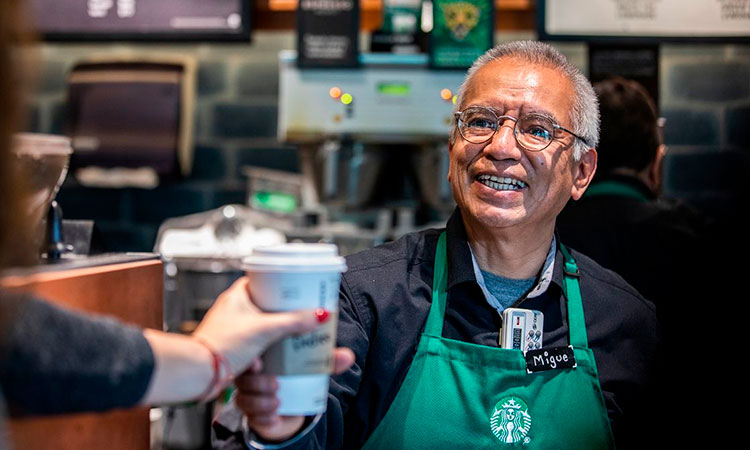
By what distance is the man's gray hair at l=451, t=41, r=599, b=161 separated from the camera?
6.02ft

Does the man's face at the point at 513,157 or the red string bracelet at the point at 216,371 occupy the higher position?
the man's face at the point at 513,157

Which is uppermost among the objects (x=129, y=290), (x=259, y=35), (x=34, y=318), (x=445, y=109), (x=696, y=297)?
(x=259, y=35)

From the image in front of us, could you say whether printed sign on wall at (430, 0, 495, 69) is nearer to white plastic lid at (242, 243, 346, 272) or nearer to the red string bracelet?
white plastic lid at (242, 243, 346, 272)

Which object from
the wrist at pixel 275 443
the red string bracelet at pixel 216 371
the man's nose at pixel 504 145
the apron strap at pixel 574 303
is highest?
the man's nose at pixel 504 145

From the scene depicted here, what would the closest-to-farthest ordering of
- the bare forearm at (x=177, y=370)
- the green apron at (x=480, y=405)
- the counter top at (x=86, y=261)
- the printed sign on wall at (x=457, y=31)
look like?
1. the bare forearm at (x=177, y=370)
2. the counter top at (x=86, y=261)
3. the green apron at (x=480, y=405)
4. the printed sign on wall at (x=457, y=31)

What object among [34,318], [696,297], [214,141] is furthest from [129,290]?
[214,141]

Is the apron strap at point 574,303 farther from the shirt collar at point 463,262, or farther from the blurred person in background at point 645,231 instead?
the blurred person in background at point 645,231

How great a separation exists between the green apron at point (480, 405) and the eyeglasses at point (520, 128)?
1.34 ft

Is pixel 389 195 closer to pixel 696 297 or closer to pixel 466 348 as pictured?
pixel 696 297

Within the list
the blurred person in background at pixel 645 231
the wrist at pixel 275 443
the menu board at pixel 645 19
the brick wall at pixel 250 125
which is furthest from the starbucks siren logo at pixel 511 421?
the brick wall at pixel 250 125

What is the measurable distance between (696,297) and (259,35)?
9.64 ft

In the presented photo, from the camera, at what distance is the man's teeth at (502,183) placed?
5.82ft

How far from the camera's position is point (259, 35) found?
4.64m

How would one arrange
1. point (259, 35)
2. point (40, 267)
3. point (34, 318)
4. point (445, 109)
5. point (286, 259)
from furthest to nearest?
point (259, 35) < point (445, 109) < point (40, 267) < point (286, 259) < point (34, 318)
